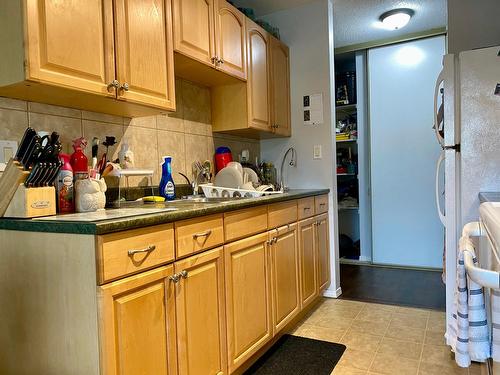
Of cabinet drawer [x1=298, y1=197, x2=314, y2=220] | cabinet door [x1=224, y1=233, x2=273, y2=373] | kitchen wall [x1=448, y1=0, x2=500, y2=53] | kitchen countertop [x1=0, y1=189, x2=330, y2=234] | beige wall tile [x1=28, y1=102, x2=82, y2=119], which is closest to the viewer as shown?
kitchen countertop [x1=0, y1=189, x2=330, y2=234]

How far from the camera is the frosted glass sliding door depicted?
3.61m

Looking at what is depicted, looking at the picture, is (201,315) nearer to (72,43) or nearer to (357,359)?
(357,359)

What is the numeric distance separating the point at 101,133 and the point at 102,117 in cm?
8

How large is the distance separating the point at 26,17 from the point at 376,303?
278 cm

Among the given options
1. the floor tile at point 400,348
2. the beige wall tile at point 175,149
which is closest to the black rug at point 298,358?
the floor tile at point 400,348

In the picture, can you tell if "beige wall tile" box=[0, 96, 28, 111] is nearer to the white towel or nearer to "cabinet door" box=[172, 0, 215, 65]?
"cabinet door" box=[172, 0, 215, 65]

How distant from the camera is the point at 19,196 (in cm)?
121

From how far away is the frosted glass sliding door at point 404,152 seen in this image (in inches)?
142

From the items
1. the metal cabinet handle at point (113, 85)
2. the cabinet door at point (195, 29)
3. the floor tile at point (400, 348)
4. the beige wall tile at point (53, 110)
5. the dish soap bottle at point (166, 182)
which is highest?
the cabinet door at point (195, 29)

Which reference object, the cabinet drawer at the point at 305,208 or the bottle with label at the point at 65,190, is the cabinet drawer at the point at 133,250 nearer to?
the bottle with label at the point at 65,190

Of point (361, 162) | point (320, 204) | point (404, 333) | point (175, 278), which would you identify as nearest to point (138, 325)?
point (175, 278)

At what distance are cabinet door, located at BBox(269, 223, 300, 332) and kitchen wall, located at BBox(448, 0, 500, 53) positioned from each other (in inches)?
72.8

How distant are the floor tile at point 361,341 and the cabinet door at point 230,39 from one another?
1821 millimetres

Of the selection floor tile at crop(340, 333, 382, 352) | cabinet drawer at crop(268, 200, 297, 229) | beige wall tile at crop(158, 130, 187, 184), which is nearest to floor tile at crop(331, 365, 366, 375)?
floor tile at crop(340, 333, 382, 352)
